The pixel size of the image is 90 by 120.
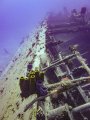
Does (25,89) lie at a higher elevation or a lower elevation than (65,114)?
higher

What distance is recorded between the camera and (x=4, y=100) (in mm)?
5715

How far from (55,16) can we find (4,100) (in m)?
13.2

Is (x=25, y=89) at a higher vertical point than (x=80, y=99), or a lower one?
higher

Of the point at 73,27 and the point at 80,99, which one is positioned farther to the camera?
the point at 73,27

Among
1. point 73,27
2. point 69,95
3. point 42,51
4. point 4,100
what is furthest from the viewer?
point 73,27

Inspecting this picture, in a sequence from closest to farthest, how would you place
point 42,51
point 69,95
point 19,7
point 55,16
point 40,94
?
point 40,94, point 69,95, point 42,51, point 55,16, point 19,7

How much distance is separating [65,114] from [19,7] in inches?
2033

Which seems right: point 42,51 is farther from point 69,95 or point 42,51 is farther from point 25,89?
point 25,89

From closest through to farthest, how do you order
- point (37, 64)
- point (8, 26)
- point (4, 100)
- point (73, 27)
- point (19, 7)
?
point (4, 100)
point (37, 64)
point (73, 27)
point (8, 26)
point (19, 7)

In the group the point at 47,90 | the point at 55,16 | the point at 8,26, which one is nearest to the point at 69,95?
the point at 47,90

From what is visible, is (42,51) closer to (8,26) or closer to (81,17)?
(81,17)

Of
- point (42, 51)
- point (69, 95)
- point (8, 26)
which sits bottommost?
point (69, 95)

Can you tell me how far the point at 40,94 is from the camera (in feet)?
14.4

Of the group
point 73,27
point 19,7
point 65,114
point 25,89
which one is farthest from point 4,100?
point 19,7
